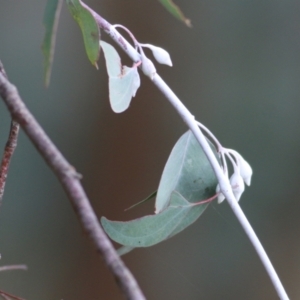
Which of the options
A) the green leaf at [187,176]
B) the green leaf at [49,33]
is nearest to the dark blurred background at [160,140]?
the green leaf at [187,176]

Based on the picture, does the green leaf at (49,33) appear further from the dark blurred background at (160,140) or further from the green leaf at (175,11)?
the dark blurred background at (160,140)

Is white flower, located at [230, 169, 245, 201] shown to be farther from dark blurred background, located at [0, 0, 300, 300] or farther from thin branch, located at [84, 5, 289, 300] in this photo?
dark blurred background, located at [0, 0, 300, 300]

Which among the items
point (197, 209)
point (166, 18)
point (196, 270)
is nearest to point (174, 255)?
point (196, 270)

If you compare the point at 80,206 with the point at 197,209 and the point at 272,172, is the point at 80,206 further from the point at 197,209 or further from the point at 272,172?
the point at 272,172

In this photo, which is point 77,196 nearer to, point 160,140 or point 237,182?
point 237,182

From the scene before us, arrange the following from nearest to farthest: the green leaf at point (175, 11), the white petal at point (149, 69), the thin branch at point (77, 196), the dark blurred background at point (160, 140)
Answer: the thin branch at point (77, 196)
the green leaf at point (175, 11)
the white petal at point (149, 69)
the dark blurred background at point (160, 140)

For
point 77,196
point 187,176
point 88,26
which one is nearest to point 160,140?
point 187,176

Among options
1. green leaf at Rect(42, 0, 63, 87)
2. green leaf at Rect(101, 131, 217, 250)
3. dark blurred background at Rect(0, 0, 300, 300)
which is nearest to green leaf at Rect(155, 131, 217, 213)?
green leaf at Rect(101, 131, 217, 250)
